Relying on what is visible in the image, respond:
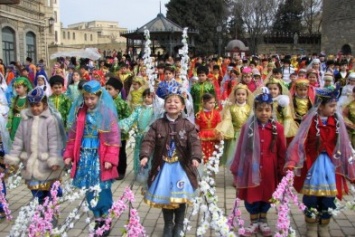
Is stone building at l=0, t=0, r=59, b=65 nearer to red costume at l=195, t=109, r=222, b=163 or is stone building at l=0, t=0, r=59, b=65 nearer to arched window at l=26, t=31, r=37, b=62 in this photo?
arched window at l=26, t=31, r=37, b=62

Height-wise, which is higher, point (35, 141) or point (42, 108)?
point (42, 108)

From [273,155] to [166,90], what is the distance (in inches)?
52.3

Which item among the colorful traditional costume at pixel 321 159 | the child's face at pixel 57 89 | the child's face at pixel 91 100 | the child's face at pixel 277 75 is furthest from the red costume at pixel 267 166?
the child's face at pixel 277 75

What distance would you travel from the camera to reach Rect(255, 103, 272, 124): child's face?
466 cm

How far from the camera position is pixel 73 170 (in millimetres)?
4566

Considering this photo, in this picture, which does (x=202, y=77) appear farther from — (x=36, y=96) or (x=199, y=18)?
(x=199, y=18)

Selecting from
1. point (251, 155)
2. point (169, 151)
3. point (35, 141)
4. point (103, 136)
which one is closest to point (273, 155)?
point (251, 155)

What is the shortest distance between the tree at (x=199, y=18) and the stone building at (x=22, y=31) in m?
12.8

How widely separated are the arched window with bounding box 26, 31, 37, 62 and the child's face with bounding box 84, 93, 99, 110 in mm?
27917

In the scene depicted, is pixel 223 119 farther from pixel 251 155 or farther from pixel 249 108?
pixel 251 155

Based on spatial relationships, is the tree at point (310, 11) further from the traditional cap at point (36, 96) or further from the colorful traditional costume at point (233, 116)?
the traditional cap at point (36, 96)

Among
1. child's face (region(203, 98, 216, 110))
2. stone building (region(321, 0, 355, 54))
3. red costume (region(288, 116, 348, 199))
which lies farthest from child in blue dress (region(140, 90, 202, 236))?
stone building (region(321, 0, 355, 54))

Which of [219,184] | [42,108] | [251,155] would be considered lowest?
[219,184]

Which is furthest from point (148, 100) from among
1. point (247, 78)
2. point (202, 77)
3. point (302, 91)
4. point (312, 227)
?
point (202, 77)
